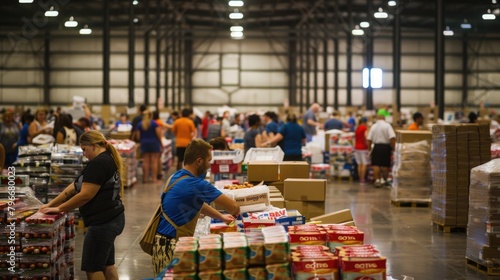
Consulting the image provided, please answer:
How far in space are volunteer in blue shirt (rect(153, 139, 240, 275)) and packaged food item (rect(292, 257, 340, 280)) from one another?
1491 mm

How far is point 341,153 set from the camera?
23750 millimetres

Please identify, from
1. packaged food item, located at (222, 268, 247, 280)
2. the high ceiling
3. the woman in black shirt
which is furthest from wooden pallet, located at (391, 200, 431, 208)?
the high ceiling

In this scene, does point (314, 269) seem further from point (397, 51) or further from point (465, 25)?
point (465, 25)

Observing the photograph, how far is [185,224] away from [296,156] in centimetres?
1049

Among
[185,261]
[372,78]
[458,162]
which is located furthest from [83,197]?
[372,78]

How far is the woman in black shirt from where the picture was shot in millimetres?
7184

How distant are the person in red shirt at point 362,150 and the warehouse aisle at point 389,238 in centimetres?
264

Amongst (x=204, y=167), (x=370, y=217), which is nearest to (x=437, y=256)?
(x=370, y=217)

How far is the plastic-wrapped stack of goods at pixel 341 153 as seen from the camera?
77.8 ft

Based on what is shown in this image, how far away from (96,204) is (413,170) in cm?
1033

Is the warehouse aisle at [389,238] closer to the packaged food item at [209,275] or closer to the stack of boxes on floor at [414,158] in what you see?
the stack of boxes on floor at [414,158]

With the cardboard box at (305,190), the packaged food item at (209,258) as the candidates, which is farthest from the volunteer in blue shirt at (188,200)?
the cardboard box at (305,190)

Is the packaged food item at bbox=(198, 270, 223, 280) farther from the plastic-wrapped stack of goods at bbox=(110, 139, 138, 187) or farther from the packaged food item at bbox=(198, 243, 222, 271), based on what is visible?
the plastic-wrapped stack of goods at bbox=(110, 139, 138, 187)

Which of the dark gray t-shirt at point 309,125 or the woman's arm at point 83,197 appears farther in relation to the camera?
the dark gray t-shirt at point 309,125
